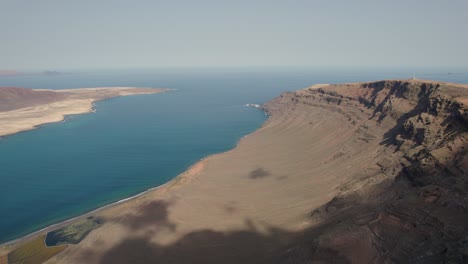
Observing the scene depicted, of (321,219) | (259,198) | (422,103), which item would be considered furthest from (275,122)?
(321,219)

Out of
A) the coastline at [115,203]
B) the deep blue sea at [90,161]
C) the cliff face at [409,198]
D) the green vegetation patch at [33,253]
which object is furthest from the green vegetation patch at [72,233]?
the cliff face at [409,198]

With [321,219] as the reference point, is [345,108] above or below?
above

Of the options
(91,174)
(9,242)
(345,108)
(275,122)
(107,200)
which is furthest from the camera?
(275,122)

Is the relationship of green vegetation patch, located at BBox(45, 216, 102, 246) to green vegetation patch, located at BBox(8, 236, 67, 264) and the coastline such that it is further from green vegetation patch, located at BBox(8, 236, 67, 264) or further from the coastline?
the coastline

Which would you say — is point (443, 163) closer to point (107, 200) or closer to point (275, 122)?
point (107, 200)

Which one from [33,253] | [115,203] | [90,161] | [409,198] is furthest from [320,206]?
[90,161]

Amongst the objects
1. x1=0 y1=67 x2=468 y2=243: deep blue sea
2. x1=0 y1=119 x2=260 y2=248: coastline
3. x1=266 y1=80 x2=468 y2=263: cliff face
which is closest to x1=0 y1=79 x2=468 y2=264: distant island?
x1=266 y1=80 x2=468 y2=263: cliff face

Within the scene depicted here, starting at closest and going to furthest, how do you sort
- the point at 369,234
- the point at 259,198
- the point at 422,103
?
the point at 369,234
the point at 259,198
the point at 422,103
